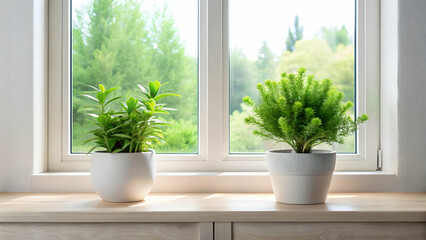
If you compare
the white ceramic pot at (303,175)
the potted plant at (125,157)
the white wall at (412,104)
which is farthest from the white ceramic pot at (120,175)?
the white wall at (412,104)

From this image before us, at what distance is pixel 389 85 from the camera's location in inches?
59.5

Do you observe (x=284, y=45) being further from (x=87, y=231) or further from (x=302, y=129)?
(x=87, y=231)

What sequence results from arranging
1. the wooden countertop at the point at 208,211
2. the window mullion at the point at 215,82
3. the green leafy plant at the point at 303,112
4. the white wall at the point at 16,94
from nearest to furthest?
the wooden countertop at the point at 208,211, the green leafy plant at the point at 303,112, the white wall at the point at 16,94, the window mullion at the point at 215,82

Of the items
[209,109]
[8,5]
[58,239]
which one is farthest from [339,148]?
[8,5]

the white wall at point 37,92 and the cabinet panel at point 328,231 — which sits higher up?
the white wall at point 37,92

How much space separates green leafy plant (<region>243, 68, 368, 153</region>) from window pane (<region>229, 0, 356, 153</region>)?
28 cm

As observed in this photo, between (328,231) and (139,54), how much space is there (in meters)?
0.93

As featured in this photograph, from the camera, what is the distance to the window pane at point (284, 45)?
158 cm

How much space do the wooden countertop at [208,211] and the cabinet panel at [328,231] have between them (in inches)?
0.9

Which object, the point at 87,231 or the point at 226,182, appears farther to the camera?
the point at 226,182

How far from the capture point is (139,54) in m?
1.57

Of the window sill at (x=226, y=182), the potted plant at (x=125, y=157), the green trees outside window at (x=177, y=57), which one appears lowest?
the window sill at (x=226, y=182)

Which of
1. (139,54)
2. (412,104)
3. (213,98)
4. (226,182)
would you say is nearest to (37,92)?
(139,54)

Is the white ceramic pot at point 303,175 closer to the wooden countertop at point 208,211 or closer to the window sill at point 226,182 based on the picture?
the wooden countertop at point 208,211
